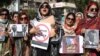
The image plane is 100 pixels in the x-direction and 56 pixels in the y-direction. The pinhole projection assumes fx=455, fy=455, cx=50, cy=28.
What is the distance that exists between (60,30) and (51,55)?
56 cm

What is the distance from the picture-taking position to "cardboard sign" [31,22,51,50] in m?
9.22

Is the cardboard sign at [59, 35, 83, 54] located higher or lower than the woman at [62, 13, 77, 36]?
lower

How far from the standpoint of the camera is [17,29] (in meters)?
9.62

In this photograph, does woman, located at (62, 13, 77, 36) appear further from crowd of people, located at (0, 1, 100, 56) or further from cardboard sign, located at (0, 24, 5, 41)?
cardboard sign, located at (0, 24, 5, 41)

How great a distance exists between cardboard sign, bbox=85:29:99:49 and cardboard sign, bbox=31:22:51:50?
777mm

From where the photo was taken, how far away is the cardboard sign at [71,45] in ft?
30.1

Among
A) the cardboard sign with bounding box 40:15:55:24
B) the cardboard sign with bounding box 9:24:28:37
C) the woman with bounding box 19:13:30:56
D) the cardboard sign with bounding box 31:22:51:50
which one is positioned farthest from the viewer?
the cardboard sign with bounding box 9:24:28:37

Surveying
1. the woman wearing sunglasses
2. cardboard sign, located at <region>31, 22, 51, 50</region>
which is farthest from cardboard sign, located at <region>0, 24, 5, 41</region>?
the woman wearing sunglasses

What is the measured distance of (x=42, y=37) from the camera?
9297 millimetres

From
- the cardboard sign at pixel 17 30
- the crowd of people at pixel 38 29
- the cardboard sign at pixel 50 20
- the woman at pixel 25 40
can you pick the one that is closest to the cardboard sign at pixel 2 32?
the crowd of people at pixel 38 29

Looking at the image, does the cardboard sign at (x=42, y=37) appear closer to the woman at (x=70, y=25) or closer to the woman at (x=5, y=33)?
the woman at (x=70, y=25)

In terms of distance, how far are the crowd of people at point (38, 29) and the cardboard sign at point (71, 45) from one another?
91mm

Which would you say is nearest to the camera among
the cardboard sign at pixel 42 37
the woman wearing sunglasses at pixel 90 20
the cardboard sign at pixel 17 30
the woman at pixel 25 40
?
the woman wearing sunglasses at pixel 90 20

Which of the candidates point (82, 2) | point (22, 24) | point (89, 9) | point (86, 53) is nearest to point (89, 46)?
point (86, 53)
